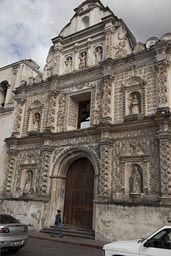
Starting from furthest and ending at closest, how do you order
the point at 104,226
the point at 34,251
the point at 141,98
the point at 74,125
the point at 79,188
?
the point at 74,125
the point at 79,188
the point at 141,98
the point at 104,226
the point at 34,251

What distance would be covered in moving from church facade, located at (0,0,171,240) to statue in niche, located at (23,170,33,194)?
61 mm

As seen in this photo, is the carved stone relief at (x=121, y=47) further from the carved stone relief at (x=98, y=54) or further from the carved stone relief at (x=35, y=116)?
the carved stone relief at (x=35, y=116)

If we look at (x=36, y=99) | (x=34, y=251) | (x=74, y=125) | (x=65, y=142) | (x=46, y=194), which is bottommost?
(x=34, y=251)

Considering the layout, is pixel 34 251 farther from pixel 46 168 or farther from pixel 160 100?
pixel 160 100

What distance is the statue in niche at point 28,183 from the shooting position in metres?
15.6

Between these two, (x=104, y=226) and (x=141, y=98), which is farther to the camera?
(x=141, y=98)

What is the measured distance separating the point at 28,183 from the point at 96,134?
5427 mm

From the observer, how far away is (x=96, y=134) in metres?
14.1

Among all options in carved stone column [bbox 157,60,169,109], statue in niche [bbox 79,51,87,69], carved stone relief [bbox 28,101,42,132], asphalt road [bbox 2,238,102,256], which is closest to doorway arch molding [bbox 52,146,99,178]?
carved stone relief [bbox 28,101,42,132]

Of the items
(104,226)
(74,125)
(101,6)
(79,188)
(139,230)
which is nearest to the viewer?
(139,230)

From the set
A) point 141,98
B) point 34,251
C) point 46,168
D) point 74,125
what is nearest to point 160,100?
point 141,98

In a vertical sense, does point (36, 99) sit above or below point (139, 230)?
above

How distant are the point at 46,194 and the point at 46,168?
58.0 inches

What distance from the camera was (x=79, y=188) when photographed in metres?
14.6
